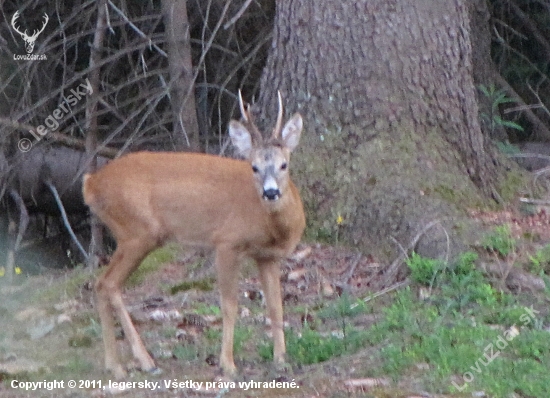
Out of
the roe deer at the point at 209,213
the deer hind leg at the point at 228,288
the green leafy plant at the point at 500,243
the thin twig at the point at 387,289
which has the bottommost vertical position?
the thin twig at the point at 387,289

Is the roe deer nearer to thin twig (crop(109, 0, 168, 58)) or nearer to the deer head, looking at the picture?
the deer head

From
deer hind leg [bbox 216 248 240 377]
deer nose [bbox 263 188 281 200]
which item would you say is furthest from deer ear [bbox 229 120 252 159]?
deer hind leg [bbox 216 248 240 377]

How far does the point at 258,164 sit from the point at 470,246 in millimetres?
1608

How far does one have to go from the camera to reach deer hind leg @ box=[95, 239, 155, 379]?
17.1 ft

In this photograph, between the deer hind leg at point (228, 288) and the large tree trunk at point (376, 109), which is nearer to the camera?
the deer hind leg at point (228, 288)

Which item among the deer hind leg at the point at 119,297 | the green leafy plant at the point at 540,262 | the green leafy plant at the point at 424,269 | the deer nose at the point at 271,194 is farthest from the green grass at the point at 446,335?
the deer nose at the point at 271,194

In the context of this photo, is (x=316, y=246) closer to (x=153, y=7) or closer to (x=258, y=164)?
(x=258, y=164)

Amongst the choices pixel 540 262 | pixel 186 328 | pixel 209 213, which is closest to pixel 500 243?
pixel 540 262

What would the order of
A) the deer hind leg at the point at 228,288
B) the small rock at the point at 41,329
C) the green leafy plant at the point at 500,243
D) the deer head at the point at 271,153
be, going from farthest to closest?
the green leafy plant at the point at 500,243 < the small rock at the point at 41,329 < the deer head at the point at 271,153 < the deer hind leg at the point at 228,288

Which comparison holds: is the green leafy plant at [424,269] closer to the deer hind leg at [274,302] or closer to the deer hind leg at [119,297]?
the deer hind leg at [274,302]

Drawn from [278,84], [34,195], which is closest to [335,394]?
[278,84]

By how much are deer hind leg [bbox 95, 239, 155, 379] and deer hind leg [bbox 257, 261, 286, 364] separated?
64 centimetres

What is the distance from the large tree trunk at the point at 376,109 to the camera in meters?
6.72

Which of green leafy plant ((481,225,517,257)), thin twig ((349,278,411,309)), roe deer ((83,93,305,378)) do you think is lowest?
thin twig ((349,278,411,309))
